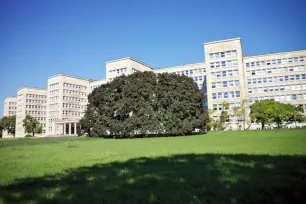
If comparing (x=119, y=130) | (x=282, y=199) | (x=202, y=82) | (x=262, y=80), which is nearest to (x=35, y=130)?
(x=119, y=130)

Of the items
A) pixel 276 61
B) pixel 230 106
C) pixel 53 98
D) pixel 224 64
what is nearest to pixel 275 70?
pixel 276 61

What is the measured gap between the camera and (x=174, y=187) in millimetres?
5422

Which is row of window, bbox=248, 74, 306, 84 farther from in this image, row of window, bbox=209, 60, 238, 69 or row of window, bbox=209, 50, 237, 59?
row of window, bbox=209, 50, 237, 59

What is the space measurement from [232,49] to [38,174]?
70978mm

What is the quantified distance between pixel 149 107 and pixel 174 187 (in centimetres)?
3852

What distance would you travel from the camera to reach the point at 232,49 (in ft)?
228

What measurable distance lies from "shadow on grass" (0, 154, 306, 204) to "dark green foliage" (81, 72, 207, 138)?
116 ft

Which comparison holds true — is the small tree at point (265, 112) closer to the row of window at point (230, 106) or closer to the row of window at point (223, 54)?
the row of window at point (230, 106)

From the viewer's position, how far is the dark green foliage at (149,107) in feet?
140

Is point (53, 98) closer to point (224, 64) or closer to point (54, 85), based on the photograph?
point (54, 85)

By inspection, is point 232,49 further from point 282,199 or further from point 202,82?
point 282,199

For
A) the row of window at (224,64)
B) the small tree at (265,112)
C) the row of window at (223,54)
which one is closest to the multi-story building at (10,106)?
the row of window at (224,64)

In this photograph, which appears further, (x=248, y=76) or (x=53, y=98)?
(x=53, y=98)

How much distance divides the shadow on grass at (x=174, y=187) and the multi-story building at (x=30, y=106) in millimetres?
123302
